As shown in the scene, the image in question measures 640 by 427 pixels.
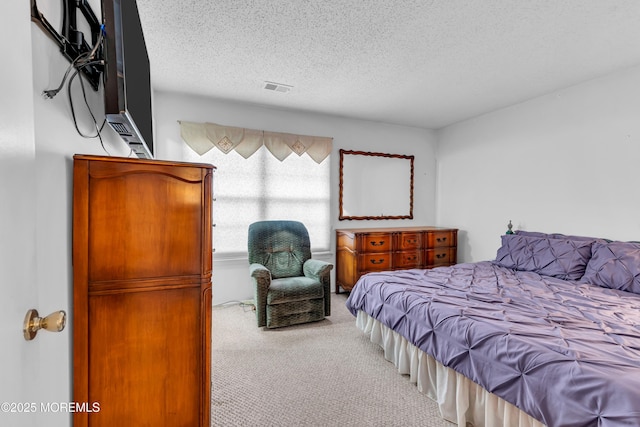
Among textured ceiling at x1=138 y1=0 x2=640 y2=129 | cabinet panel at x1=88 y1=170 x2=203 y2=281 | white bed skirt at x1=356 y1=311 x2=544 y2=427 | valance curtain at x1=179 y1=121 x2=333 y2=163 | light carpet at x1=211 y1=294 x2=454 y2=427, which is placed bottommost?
light carpet at x1=211 y1=294 x2=454 y2=427

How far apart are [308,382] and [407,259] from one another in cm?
260

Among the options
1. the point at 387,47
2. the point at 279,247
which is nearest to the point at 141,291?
the point at 279,247

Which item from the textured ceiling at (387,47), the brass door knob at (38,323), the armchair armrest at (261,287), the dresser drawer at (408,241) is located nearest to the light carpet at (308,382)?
the armchair armrest at (261,287)

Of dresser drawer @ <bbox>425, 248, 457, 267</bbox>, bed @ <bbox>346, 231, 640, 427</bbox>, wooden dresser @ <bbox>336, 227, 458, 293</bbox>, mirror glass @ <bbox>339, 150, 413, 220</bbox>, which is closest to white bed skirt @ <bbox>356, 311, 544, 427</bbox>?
bed @ <bbox>346, 231, 640, 427</bbox>

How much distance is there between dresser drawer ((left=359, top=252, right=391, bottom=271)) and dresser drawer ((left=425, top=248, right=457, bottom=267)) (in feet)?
2.28

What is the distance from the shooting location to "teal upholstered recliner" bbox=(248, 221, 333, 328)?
9.70ft

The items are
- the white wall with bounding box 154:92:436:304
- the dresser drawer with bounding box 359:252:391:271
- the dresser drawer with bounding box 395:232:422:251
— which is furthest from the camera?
the dresser drawer with bounding box 395:232:422:251

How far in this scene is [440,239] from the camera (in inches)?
175

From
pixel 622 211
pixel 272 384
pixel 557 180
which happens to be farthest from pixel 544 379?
pixel 557 180

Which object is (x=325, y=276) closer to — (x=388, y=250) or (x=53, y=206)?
(x=388, y=250)

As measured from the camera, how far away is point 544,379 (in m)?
1.27

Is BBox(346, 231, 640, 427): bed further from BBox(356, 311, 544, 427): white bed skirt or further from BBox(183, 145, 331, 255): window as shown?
BBox(183, 145, 331, 255): window

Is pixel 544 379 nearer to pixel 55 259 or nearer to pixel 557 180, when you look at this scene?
pixel 55 259

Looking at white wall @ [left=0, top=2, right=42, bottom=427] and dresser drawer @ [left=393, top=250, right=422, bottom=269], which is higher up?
white wall @ [left=0, top=2, right=42, bottom=427]
